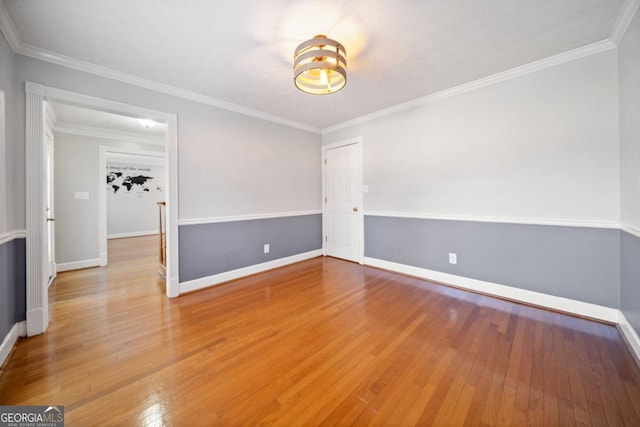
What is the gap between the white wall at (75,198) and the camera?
3791 mm

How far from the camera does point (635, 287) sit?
1791 mm

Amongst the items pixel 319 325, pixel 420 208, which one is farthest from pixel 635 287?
pixel 319 325

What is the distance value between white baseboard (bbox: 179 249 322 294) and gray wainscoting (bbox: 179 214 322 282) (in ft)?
0.16

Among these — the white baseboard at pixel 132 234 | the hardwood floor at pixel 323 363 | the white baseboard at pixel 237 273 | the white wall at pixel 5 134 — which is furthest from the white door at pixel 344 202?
the white baseboard at pixel 132 234

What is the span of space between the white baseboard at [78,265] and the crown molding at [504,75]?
5.18 metres

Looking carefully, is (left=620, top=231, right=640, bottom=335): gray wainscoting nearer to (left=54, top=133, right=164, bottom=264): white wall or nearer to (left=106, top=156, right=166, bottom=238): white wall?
(left=54, top=133, right=164, bottom=264): white wall

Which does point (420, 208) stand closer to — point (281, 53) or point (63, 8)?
point (281, 53)

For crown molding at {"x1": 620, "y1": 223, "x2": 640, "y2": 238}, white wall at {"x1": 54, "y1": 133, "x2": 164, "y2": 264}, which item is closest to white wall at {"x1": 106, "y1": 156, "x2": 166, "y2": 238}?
white wall at {"x1": 54, "y1": 133, "x2": 164, "y2": 264}

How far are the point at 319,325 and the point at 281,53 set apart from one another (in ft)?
8.19

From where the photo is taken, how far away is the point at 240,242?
3.48 meters

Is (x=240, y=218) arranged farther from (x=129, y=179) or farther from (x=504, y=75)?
(x=129, y=179)

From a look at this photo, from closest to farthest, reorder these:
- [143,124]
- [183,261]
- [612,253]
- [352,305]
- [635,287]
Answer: [635,287] < [612,253] < [352,305] < [183,261] < [143,124]

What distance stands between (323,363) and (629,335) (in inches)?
94.3

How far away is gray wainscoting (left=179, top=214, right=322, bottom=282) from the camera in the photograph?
3.01 metres
